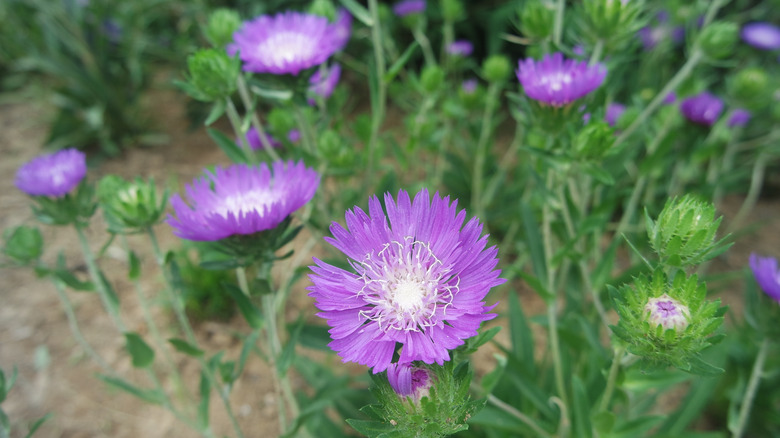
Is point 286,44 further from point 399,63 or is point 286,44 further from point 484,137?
point 484,137

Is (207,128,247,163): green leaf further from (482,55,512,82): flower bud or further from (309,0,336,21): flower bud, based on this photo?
(482,55,512,82): flower bud

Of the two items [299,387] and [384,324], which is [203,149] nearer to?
[299,387]

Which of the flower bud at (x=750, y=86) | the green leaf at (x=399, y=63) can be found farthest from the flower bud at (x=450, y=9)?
the flower bud at (x=750, y=86)

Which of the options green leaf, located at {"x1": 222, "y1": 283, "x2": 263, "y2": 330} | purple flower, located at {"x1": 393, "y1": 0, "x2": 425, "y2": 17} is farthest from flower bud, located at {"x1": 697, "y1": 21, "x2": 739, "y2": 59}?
green leaf, located at {"x1": 222, "y1": 283, "x2": 263, "y2": 330}

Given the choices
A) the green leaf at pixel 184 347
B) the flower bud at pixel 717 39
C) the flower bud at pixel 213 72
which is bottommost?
the green leaf at pixel 184 347

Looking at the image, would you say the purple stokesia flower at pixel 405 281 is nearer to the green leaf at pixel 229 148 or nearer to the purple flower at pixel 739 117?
the green leaf at pixel 229 148

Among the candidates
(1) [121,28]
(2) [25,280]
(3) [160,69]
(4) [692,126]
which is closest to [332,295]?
(4) [692,126]
